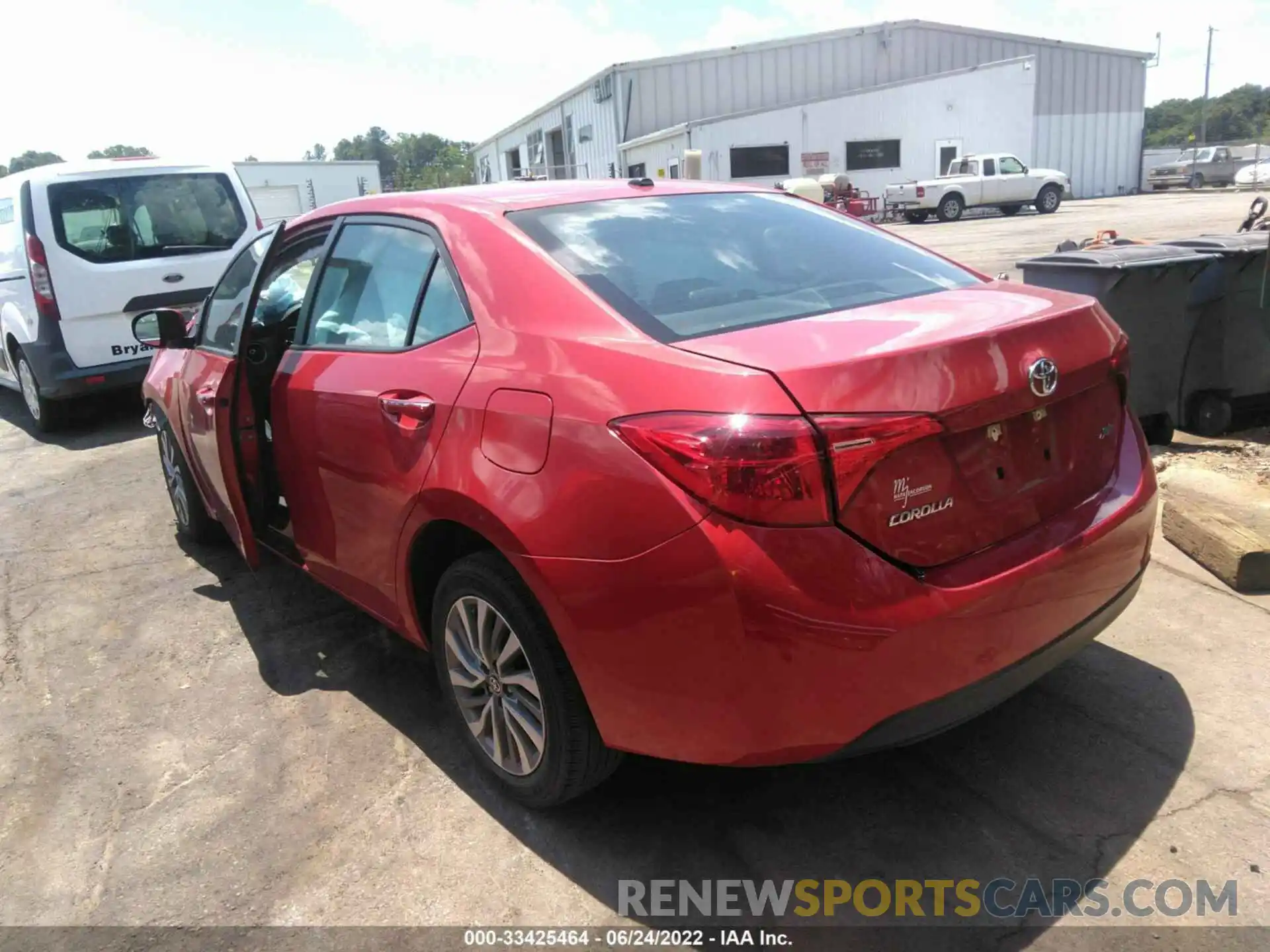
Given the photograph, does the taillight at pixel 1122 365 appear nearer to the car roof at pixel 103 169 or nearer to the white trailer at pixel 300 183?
the car roof at pixel 103 169

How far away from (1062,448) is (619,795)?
1.53 metres

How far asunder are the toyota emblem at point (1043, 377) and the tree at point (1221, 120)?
86.0 metres

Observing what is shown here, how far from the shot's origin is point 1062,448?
2402mm

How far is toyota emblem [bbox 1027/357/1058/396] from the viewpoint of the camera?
225 centimetres

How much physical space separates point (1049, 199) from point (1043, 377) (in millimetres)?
31770

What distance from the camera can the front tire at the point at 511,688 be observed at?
2.38 meters

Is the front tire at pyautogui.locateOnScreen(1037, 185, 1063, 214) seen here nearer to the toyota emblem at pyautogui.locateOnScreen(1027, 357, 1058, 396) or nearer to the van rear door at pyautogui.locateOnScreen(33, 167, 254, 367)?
the van rear door at pyautogui.locateOnScreen(33, 167, 254, 367)

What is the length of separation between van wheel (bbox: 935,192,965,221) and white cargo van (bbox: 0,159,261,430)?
2614 cm

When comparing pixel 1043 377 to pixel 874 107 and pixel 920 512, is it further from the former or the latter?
pixel 874 107

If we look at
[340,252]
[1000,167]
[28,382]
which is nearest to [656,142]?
[1000,167]

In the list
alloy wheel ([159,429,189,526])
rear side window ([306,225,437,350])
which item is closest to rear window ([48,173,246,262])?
alloy wheel ([159,429,189,526])

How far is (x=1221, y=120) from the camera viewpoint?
84.9 metres

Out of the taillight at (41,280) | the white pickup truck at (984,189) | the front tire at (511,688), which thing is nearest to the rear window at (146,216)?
the taillight at (41,280)

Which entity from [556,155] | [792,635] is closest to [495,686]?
[792,635]
